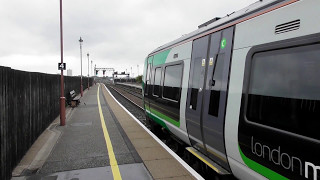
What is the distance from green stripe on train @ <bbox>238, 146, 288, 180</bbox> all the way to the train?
0.04 ft

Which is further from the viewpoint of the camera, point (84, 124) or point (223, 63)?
point (84, 124)

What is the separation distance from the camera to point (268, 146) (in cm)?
329

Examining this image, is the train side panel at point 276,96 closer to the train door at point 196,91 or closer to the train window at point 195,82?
the train door at point 196,91

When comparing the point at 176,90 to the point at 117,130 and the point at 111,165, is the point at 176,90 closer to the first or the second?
the point at 111,165

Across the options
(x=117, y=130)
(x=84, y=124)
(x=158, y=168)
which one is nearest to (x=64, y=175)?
(x=158, y=168)

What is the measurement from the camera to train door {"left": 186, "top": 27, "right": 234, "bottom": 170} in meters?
4.47

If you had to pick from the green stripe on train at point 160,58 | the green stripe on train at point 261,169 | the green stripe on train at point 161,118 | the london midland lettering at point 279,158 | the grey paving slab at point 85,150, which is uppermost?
the green stripe on train at point 160,58

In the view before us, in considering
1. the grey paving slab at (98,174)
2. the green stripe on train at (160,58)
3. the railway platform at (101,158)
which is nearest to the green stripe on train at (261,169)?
the railway platform at (101,158)

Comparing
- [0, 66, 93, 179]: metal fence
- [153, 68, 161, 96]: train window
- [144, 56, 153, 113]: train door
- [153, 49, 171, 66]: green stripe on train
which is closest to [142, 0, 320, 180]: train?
[153, 49, 171, 66]: green stripe on train

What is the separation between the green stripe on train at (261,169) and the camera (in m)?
3.18

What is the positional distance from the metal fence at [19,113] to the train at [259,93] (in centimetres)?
358

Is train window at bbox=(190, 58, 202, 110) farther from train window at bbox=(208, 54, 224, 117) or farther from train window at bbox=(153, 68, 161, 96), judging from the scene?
train window at bbox=(153, 68, 161, 96)

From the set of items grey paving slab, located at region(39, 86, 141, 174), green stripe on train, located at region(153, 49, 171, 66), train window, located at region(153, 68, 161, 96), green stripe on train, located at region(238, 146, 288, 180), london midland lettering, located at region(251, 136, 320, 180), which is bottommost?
grey paving slab, located at region(39, 86, 141, 174)

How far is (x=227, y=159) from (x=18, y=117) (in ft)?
16.2
